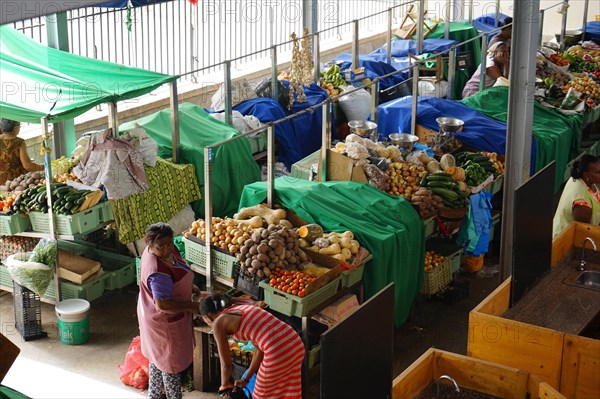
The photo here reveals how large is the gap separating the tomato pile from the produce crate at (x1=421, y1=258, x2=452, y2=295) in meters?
1.81

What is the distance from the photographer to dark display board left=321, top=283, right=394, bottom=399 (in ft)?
12.0

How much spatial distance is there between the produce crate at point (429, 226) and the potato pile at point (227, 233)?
1.79m

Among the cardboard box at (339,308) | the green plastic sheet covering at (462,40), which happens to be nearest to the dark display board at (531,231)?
the cardboard box at (339,308)

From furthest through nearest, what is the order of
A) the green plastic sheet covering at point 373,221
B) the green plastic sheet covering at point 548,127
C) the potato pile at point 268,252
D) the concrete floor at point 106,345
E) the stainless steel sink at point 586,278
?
the green plastic sheet covering at point 548,127 < the green plastic sheet covering at point 373,221 < the concrete floor at point 106,345 < the potato pile at point 268,252 < the stainless steel sink at point 586,278

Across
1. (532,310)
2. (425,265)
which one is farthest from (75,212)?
(532,310)

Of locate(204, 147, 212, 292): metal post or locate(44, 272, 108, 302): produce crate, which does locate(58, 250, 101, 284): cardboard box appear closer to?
locate(44, 272, 108, 302): produce crate

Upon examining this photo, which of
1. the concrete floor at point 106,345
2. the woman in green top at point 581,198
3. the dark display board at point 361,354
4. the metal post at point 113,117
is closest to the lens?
the dark display board at point 361,354

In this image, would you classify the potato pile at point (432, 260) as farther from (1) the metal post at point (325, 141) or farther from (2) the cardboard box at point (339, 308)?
(2) the cardboard box at point (339, 308)

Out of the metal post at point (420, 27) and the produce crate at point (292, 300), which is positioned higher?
the metal post at point (420, 27)

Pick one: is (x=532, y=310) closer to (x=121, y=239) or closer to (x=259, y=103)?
(x=121, y=239)

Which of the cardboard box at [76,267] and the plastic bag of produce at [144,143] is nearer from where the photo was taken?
the cardboard box at [76,267]

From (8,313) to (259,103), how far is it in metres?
3.74

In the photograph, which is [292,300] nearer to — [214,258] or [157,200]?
[214,258]

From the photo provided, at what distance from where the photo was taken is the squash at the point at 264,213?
7000 millimetres
